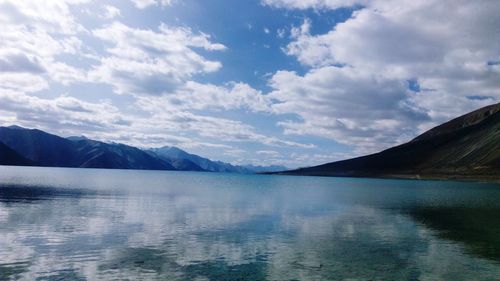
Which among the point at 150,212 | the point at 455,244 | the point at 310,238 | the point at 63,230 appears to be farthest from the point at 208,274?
the point at 150,212

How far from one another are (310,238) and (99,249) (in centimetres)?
2364

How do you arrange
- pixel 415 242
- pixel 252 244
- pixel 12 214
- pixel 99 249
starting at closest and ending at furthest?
pixel 99 249 → pixel 252 244 → pixel 415 242 → pixel 12 214

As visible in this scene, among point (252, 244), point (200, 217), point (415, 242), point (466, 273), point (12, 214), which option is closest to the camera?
point (466, 273)

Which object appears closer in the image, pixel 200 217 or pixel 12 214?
pixel 12 214

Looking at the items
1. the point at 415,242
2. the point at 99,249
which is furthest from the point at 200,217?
the point at 415,242

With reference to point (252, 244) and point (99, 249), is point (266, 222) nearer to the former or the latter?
point (252, 244)

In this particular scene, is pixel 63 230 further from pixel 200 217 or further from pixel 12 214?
pixel 200 217

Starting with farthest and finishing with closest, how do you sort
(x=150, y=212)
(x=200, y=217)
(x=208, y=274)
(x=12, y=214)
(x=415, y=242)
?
(x=150, y=212), (x=200, y=217), (x=12, y=214), (x=415, y=242), (x=208, y=274)

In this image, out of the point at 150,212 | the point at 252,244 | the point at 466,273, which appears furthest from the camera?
the point at 150,212

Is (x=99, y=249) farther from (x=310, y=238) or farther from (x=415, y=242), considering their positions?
(x=415, y=242)

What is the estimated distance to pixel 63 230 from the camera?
47.5 meters

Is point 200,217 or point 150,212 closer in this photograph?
point 200,217

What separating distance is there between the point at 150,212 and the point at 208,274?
138ft

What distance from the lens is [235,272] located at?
31.0m
